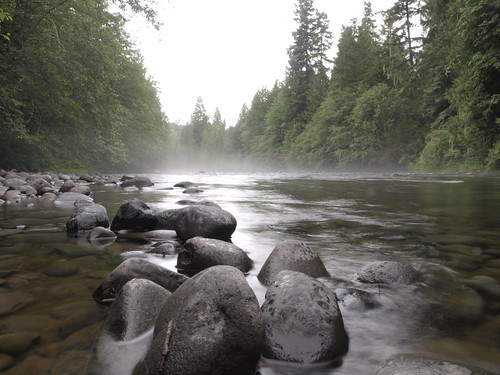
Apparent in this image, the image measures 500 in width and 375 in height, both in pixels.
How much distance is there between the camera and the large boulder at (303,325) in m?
1.62

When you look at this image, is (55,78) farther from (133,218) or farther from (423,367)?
(423,367)

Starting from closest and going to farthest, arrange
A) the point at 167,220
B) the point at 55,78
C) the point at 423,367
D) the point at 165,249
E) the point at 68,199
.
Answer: the point at 423,367, the point at 165,249, the point at 167,220, the point at 68,199, the point at 55,78

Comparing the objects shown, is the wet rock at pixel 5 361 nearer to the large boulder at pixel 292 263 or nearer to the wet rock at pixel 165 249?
the large boulder at pixel 292 263

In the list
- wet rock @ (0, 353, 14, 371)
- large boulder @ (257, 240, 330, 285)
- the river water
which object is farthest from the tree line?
wet rock @ (0, 353, 14, 371)

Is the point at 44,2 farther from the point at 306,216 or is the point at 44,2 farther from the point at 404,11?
the point at 404,11

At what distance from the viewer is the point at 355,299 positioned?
87.3 inches

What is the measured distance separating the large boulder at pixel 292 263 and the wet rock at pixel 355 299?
46cm

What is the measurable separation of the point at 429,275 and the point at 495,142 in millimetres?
15348

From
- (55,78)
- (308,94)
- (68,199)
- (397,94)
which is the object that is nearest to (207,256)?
(68,199)

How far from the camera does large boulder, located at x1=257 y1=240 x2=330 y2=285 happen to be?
267 cm

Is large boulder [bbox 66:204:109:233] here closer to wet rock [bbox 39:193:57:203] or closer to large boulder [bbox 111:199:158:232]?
large boulder [bbox 111:199:158:232]

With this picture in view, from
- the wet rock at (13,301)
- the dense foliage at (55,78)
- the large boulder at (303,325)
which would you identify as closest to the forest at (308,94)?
the dense foliage at (55,78)

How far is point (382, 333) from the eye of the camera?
6.05ft

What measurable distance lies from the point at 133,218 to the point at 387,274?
3.22 m
